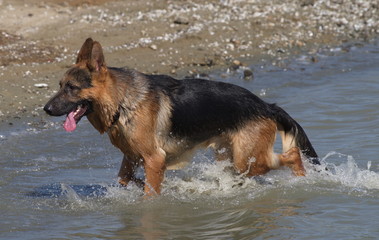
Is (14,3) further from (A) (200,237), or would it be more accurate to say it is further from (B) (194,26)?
(A) (200,237)

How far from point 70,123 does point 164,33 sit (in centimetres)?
717

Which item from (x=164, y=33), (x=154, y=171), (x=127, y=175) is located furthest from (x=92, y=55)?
(x=164, y=33)

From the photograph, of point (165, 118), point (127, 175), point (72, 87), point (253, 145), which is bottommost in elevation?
point (127, 175)

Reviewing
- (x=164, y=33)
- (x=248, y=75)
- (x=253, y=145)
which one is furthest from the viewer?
(x=164, y=33)

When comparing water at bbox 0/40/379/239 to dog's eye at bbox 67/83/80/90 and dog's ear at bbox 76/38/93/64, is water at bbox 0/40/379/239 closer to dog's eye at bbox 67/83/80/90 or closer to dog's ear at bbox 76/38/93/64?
dog's eye at bbox 67/83/80/90

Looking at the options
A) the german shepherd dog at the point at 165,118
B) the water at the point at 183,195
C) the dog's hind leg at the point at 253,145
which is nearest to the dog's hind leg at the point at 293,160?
the german shepherd dog at the point at 165,118

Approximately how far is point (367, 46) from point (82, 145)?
7043mm

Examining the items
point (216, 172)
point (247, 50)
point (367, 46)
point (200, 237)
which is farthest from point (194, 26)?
point (200, 237)

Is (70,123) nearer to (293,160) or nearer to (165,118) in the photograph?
(165,118)

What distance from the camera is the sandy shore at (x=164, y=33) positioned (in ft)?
39.3

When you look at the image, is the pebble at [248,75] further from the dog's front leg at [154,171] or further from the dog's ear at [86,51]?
the dog's ear at [86,51]

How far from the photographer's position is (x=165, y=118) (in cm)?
716

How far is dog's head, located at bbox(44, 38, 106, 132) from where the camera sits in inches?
265

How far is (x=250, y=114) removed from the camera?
23.9ft
